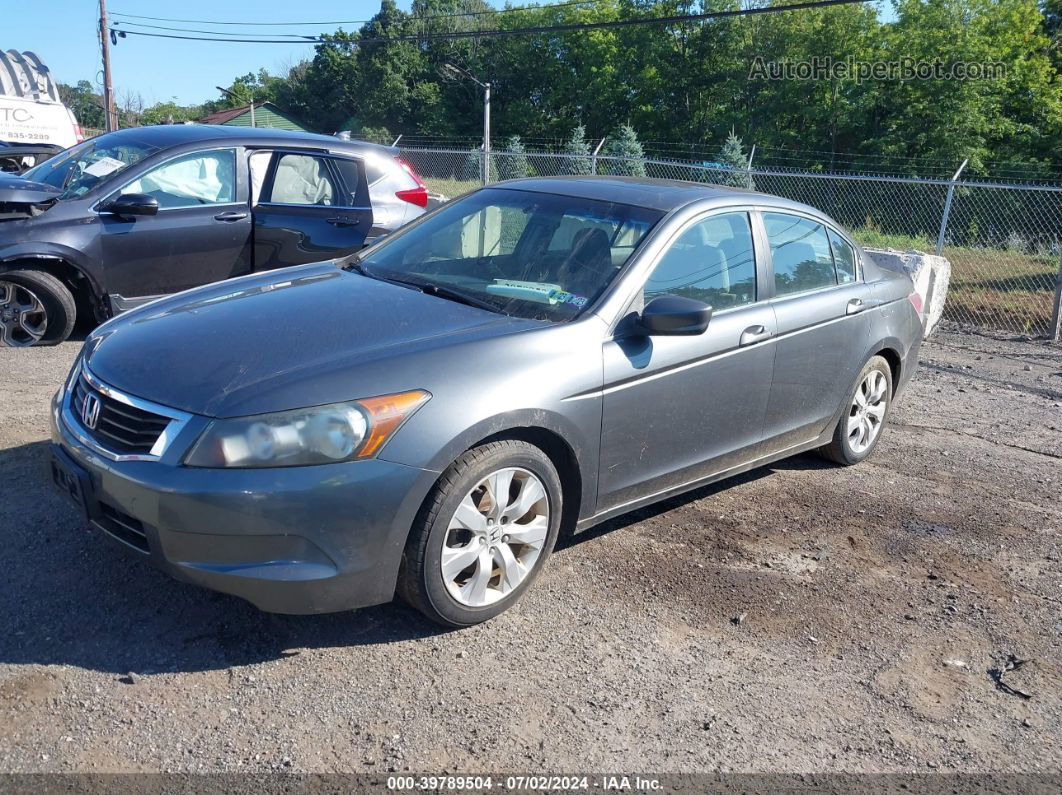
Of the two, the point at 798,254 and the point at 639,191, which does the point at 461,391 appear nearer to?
the point at 639,191

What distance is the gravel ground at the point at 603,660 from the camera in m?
2.94

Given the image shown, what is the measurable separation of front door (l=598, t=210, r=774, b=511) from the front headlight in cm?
106

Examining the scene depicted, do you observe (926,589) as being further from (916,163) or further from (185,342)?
(916,163)

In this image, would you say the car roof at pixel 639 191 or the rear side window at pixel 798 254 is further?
the rear side window at pixel 798 254

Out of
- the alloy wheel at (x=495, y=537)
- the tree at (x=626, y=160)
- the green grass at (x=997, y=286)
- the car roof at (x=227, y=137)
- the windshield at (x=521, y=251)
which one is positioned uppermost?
the car roof at (x=227, y=137)

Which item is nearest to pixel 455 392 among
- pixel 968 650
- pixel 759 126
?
pixel 968 650

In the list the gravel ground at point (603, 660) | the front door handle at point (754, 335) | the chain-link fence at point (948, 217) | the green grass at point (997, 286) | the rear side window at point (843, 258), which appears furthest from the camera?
the chain-link fence at point (948, 217)

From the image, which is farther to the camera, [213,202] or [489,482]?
[213,202]

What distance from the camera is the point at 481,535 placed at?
3516 millimetres

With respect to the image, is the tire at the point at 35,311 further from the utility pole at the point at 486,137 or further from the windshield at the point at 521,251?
the utility pole at the point at 486,137

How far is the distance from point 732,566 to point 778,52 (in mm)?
51420

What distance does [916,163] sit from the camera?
34.8 metres

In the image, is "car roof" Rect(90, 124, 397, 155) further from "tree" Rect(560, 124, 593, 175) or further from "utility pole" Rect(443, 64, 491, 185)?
"tree" Rect(560, 124, 593, 175)

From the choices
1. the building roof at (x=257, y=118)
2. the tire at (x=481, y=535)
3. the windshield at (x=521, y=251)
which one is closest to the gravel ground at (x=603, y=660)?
the tire at (x=481, y=535)
